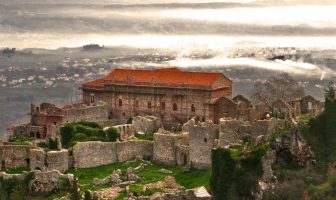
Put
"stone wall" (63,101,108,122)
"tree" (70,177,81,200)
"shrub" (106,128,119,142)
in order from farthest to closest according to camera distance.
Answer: "stone wall" (63,101,108,122)
"shrub" (106,128,119,142)
"tree" (70,177,81,200)

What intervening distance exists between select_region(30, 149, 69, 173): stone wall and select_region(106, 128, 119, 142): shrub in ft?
18.1

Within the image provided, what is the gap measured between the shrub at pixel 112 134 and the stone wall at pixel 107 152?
2287 mm

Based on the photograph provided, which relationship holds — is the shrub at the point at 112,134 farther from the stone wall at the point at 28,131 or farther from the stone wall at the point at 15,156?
the stone wall at the point at 28,131

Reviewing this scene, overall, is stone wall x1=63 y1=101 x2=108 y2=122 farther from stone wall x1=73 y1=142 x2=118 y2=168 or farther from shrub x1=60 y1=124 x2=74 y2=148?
stone wall x1=73 y1=142 x2=118 y2=168

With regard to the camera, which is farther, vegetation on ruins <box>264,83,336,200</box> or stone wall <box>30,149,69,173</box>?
stone wall <box>30,149,69,173</box>

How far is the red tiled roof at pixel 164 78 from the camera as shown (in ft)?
304

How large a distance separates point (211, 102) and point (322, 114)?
65.4ft

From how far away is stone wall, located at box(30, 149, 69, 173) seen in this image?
7838cm

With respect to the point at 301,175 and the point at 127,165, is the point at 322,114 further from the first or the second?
the point at 127,165

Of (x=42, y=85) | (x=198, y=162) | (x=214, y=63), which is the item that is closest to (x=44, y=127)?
(x=198, y=162)

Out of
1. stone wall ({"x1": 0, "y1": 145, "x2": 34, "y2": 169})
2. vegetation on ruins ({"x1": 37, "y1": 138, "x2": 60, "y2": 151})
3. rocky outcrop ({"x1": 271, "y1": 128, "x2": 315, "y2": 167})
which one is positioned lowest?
stone wall ({"x1": 0, "y1": 145, "x2": 34, "y2": 169})

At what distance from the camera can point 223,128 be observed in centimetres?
7612

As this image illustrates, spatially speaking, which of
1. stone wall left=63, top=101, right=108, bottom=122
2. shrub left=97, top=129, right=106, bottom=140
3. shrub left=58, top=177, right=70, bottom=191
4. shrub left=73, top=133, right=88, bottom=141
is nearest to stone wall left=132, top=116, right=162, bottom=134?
shrub left=97, top=129, right=106, bottom=140

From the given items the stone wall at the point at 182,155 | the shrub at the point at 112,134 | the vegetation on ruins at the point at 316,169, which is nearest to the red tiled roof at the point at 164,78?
the shrub at the point at 112,134
